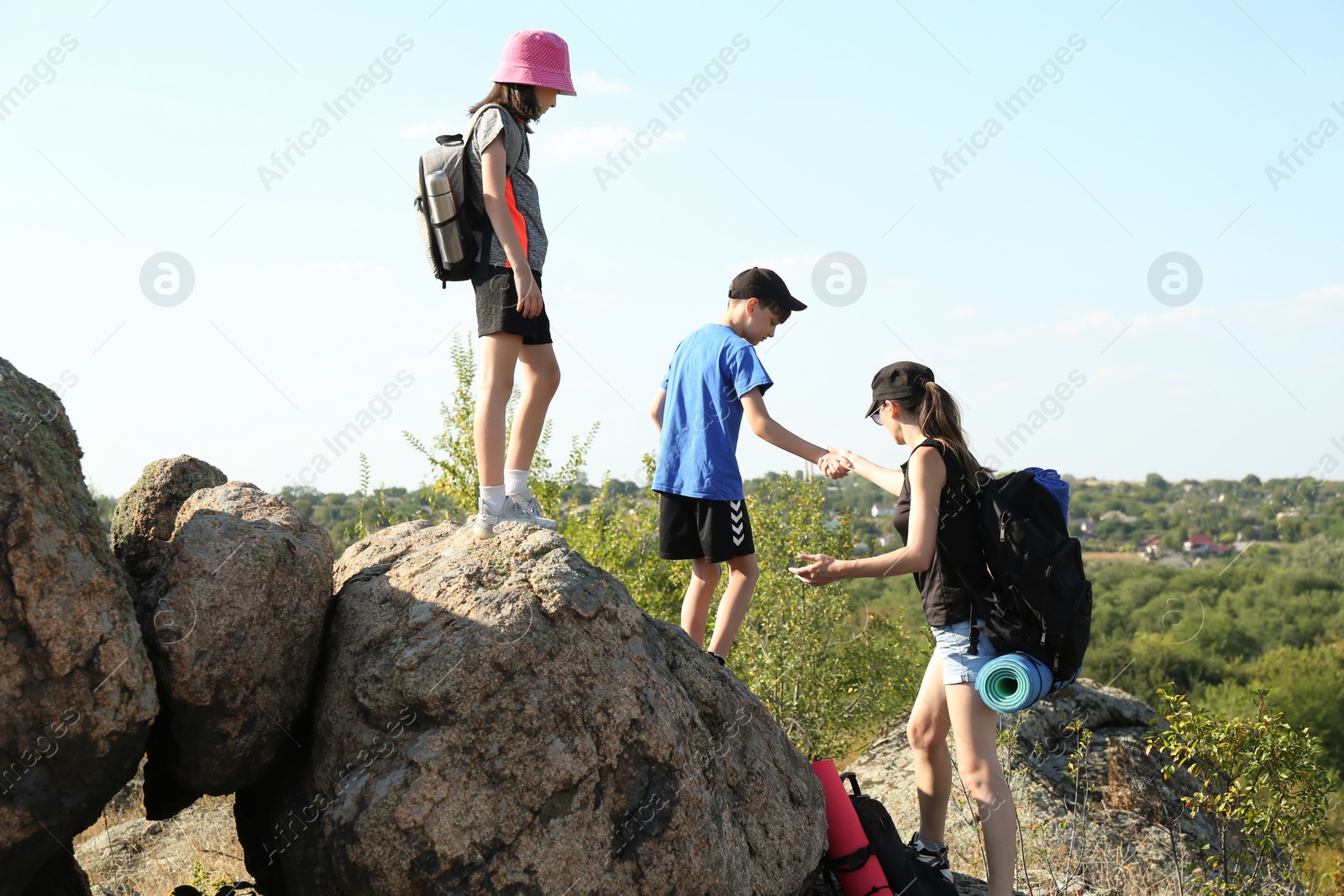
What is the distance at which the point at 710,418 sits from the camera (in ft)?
18.3

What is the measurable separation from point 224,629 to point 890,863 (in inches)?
126

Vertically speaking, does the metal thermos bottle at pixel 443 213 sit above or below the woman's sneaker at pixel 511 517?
above

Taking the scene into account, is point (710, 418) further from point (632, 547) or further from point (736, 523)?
point (632, 547)

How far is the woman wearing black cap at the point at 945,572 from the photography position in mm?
4484

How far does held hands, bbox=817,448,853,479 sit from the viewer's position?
5.05 m

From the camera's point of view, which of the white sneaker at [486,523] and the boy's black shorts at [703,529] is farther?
the boy's black shorts at [703,529]

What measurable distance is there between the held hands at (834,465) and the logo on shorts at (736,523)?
1.92ft

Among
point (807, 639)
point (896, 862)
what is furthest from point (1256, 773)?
point (807, 639)

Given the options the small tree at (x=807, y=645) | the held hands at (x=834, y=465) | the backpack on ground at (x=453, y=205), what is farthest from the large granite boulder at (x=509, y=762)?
the small tree at (x=807, y=645)

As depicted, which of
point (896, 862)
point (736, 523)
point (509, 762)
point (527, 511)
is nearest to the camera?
point (509, 762)

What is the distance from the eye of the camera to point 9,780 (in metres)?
3.40

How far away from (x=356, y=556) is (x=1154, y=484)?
13685 centimetres

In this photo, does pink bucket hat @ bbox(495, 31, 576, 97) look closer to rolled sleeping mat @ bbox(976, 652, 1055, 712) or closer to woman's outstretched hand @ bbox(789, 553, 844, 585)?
woman's outstretched hand @ bbox(789, 553, 844, 585)

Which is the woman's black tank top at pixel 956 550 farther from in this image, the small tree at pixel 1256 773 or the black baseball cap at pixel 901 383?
the small tree at pixel 1256 773
